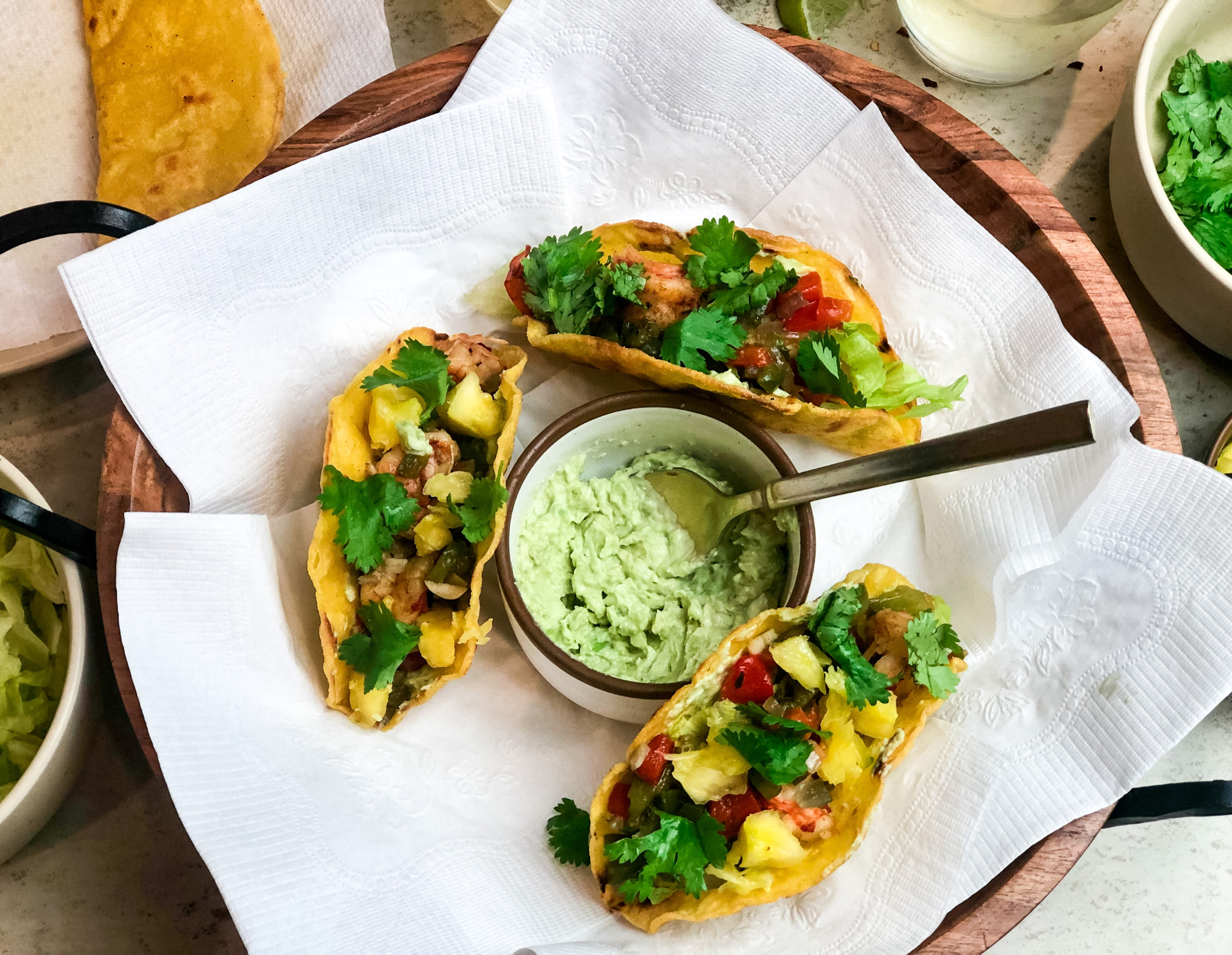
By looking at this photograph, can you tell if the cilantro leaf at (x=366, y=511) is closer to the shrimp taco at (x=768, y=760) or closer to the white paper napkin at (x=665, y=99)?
the shrimp taco at (x=768, y=760)

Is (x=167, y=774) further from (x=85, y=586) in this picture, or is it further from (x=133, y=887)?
(x=133, y=887)

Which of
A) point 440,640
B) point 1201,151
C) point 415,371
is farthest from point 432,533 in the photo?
point 1201,151

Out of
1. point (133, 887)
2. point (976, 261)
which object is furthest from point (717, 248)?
point (133, 887)

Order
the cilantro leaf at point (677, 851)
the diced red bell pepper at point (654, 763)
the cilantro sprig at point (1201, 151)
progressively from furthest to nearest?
the cilantro sprig at point (1201, 151)
the diced red bell pepper at point (654, 763)
the cilantro leaf at point (677, 851)

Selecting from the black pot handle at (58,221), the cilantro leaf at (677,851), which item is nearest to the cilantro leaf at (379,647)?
the cilantro leaf at (677,851)

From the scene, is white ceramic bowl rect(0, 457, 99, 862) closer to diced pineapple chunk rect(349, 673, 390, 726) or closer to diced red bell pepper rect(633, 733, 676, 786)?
diced pineapple chunk rect(349, 673, 390, 726)

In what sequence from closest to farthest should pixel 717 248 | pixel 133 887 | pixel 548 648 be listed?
pixel 548 648 < pixel 717 248 < pixel 133 887
